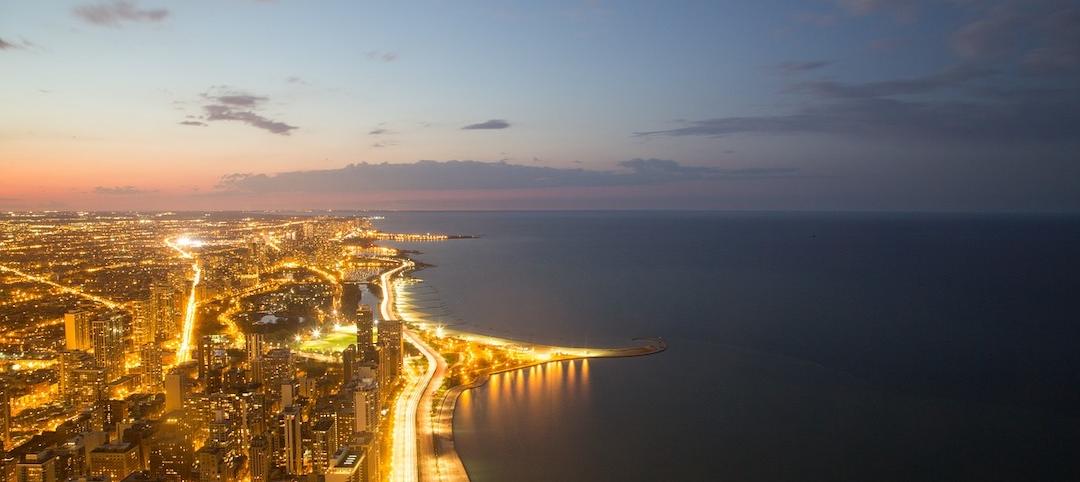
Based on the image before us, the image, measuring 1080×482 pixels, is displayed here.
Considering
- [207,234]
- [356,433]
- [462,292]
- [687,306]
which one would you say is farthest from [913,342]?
[207,234]

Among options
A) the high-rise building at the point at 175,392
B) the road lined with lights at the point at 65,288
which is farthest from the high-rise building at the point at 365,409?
the road lined with lights at the point at 65,288

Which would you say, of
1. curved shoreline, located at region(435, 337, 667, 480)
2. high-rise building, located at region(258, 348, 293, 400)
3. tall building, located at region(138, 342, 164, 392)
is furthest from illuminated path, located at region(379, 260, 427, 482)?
tall building, located at region(138, 342, 164, 392)

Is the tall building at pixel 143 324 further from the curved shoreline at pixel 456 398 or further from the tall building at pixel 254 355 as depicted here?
the curved shoreline at pixel 456 398

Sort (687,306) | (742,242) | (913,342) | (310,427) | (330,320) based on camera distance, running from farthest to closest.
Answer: (742,242)
(687,306)
(330,320)
(913,342)
(310,427)

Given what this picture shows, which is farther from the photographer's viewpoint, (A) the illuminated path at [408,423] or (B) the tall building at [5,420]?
(B) the tall building at [5,420]

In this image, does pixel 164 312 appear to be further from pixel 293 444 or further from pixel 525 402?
pixel 525 402

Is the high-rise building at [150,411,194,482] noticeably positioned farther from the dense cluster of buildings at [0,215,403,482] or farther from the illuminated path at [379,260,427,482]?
the illuminated path at [379,260,427,482]

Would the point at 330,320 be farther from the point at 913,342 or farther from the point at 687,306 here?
the point at 913,342
